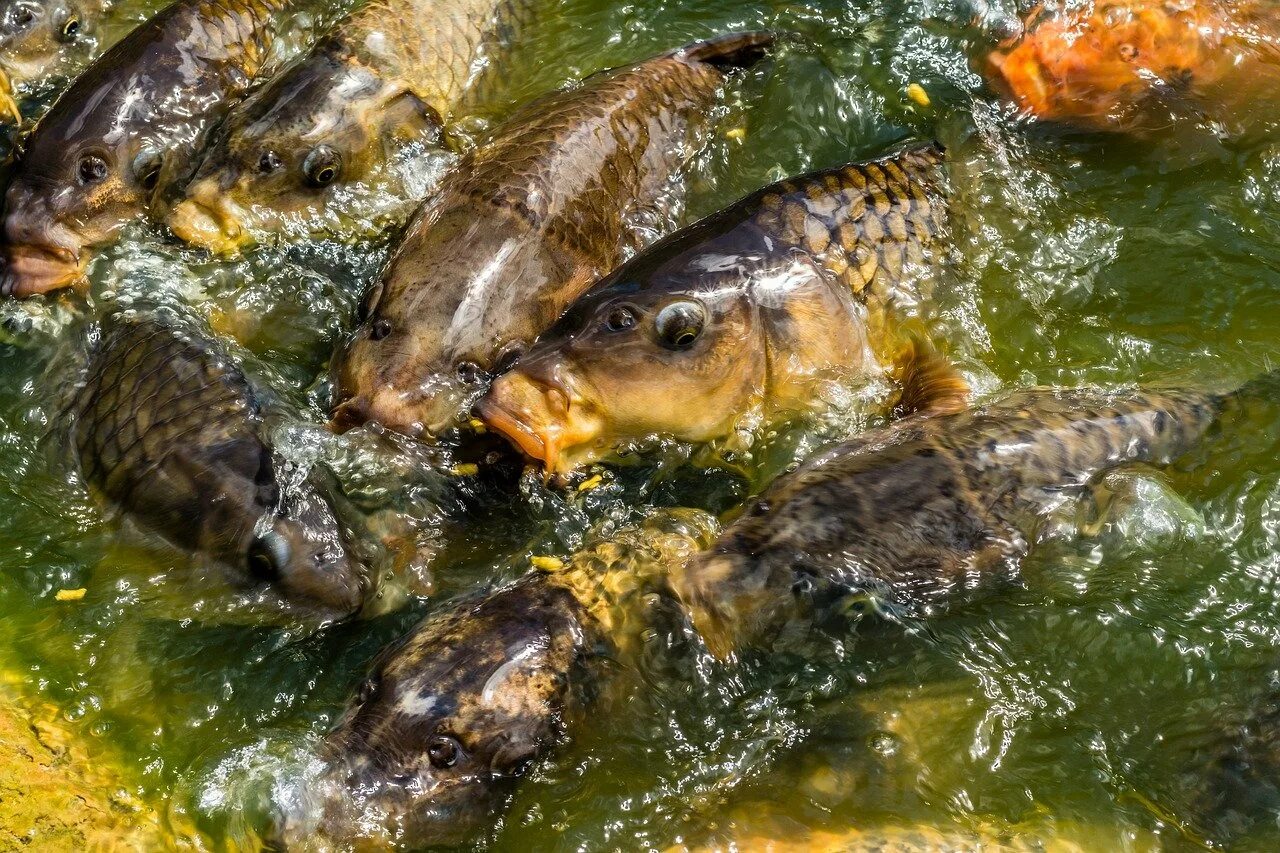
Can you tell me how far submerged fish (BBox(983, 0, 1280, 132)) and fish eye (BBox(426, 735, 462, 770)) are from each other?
343 cm

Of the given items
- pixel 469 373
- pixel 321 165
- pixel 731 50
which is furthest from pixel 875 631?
pixel 731 50

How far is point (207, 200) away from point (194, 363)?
1002 millimetres

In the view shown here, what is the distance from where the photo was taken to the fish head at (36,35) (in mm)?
5441

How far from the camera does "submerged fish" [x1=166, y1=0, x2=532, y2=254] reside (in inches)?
181

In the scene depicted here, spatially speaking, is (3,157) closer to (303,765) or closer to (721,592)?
(303,765)

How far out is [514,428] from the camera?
3.60 metres

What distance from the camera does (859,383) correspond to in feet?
13.1

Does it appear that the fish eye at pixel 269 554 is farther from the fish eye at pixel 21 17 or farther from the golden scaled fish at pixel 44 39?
the fish eye at pixel 21 17

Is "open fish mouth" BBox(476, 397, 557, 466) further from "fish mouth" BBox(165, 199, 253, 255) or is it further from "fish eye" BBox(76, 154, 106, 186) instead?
"fish eye" BBox(76, 154, 106, 186)

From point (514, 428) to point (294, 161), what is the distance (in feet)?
5.55

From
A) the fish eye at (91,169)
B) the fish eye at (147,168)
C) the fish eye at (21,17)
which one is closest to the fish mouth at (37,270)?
the fish eye at (91,169)

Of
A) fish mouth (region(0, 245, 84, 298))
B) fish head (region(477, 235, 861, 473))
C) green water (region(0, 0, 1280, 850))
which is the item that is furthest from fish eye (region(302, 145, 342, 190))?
fish head (region(477, 235, 861, 473))

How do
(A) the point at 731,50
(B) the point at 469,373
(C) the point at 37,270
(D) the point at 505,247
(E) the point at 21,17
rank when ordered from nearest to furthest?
(B) the point at 469,373
(D) the point at 505,247
(C) the point at 37,270
(A) the point at 731,50
(E) the point at 21,17

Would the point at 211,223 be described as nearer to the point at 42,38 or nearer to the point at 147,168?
the point at 147,168
